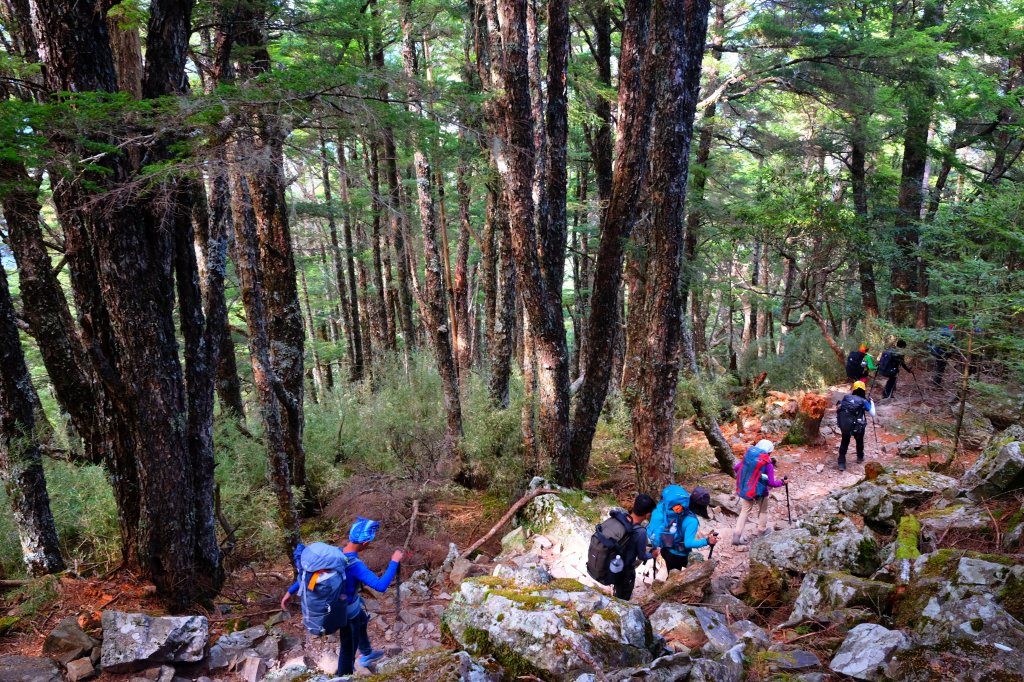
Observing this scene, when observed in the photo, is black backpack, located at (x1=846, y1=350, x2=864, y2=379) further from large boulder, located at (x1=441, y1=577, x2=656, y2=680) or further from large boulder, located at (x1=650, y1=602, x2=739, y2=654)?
large boulder, located at (x1=441, y1=577, x2=656, y2=680)

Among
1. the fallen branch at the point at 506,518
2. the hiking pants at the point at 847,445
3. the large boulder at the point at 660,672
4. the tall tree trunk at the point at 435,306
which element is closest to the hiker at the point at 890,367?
the hiking pants at the point at 847,445

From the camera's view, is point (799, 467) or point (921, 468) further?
point (799, 467)

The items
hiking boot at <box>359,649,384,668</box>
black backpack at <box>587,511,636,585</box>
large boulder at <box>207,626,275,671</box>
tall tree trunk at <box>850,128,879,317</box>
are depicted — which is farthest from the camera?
tall tree trunk at <box>850,128,879,317</box>

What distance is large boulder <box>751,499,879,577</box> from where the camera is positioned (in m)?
6.13

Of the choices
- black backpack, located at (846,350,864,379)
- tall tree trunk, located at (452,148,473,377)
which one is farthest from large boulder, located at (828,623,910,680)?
black backpack, located at (846,350,864,379)

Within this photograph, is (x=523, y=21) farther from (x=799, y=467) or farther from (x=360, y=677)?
(x=799, y=467)

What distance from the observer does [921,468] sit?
9711 millimetres

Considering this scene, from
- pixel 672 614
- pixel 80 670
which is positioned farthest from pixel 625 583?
pixel 80 670

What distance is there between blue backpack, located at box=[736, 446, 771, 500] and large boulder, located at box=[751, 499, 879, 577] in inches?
32.7

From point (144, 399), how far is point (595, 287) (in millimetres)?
6313

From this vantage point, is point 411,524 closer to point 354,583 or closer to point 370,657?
point 370,657

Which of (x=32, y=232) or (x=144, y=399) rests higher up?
(x=32, y=232)

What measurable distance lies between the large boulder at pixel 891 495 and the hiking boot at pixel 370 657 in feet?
21.4

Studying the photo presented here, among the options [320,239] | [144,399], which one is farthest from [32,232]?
[320,239]
